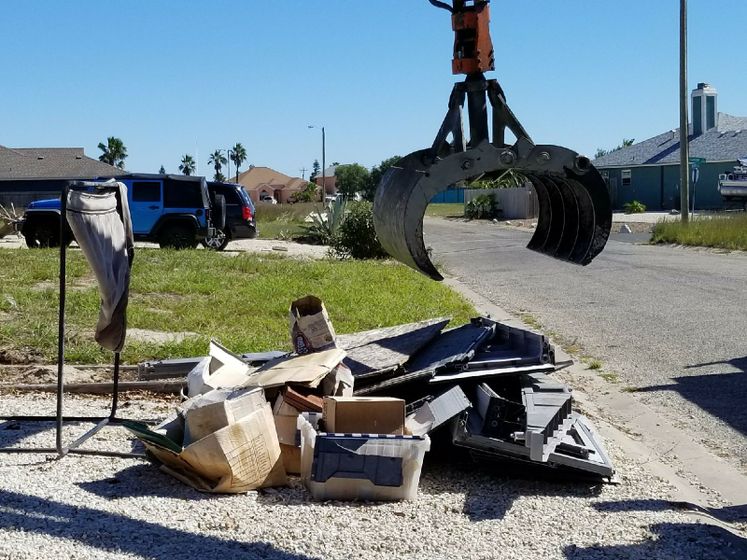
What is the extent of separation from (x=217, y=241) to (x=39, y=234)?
13.8 feet

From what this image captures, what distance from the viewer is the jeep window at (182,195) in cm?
2517

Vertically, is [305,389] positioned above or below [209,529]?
above

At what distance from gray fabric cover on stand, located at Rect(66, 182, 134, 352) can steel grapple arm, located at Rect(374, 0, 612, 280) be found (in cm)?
174

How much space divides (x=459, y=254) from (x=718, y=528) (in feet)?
77.4

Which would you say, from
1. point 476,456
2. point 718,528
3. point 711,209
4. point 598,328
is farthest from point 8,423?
point 711,209

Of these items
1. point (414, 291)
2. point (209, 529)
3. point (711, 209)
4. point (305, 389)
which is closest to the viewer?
point (209, 529)

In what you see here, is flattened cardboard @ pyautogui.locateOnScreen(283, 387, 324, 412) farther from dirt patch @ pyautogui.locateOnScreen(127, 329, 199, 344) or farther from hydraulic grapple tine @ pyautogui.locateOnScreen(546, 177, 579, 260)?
dirt patch @ pyautogui.locateOnScreen(127, 329, 199, 344)

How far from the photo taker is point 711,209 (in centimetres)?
5703

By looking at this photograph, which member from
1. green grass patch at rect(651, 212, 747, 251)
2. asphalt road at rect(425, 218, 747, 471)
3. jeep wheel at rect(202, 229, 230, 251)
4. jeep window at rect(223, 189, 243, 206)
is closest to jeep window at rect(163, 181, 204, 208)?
jeep wheel at rect(202, 229, 230, 251)

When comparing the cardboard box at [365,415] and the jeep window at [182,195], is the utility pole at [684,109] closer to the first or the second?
the jeep window at [182,195]

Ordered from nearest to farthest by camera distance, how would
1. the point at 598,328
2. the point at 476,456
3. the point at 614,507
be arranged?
the point at 614,507 < the point at 476,456 < the point at 598,328

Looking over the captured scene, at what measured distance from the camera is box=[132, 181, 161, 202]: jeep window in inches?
989

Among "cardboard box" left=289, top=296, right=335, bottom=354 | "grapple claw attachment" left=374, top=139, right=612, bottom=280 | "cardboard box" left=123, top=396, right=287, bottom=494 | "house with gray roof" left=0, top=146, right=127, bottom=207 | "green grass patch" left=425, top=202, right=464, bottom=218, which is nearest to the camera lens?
"grapple claw attachment" left=374, top=139, right=612, bottom=280

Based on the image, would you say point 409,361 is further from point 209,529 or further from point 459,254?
point 459,254
